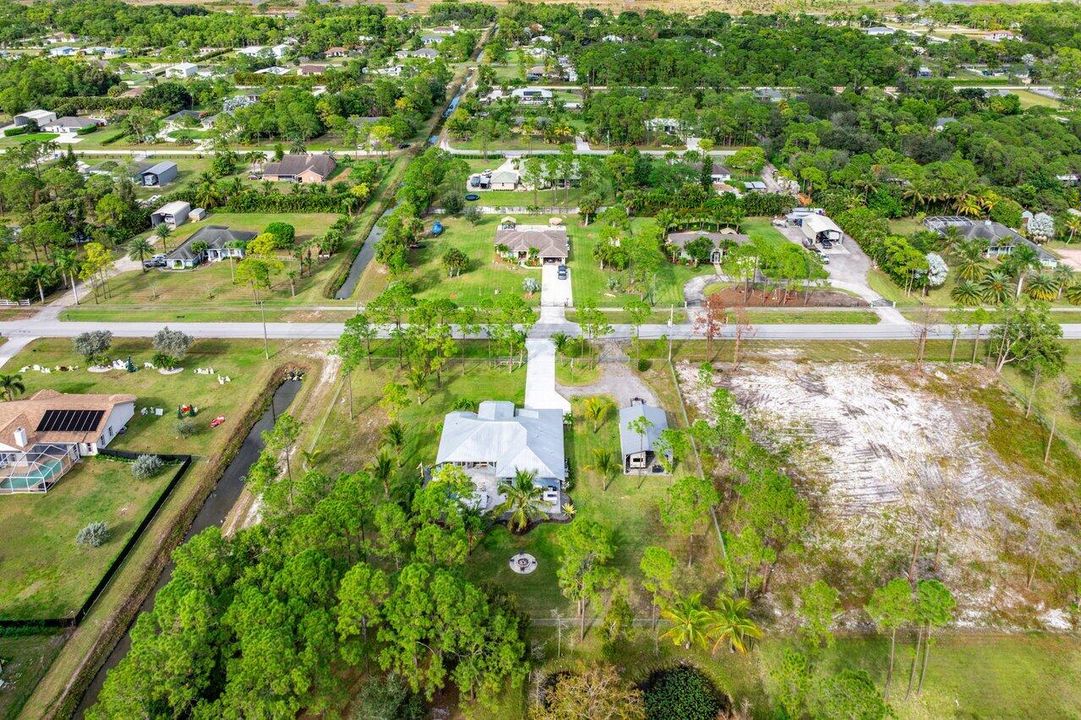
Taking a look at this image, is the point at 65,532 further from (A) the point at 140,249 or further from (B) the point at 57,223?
(B) the point at 57,223

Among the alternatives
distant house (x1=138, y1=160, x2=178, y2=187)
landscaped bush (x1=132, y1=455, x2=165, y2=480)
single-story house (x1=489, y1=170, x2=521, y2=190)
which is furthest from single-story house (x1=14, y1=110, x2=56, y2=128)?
landscaped bush (x1=132, y1=455, x2=165, y2=480)

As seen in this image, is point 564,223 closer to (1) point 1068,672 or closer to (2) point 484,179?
(2) point 484,179

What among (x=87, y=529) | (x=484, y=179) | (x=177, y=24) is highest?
(x=177, y=24)

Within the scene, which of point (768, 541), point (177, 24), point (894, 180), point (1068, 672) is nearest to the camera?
point (1068, 672)

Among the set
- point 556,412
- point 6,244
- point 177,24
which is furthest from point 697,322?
point 177,24

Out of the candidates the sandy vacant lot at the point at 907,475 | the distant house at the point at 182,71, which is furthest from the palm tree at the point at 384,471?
the distant house at the point at 182,71

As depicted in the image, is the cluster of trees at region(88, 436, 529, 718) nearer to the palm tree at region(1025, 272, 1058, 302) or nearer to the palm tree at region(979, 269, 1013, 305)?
the palm tree at region(979, 269, 1013, 305)

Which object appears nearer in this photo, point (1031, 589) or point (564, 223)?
point (1031, 589)

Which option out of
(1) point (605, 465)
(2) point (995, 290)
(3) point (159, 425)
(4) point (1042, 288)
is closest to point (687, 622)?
(1) point (605, 465)
